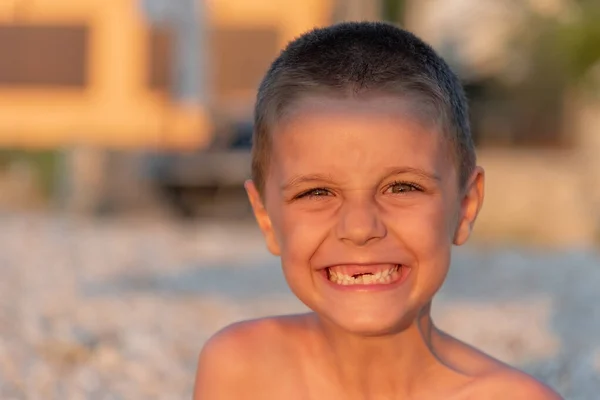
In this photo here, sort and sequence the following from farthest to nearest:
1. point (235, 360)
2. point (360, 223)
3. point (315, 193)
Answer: point (235, 360), point (315, 193), point (360, 223)

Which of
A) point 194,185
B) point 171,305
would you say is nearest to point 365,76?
point 171,305

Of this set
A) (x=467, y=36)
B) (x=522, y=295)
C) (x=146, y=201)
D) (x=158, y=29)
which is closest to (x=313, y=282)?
(x=522, y=295)

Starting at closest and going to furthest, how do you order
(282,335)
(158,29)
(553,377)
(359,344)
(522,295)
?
(359,344), (282,335), (553,377), (522,295), (158,29)

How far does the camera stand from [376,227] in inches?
93.1

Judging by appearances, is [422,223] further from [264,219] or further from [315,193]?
[264,219]

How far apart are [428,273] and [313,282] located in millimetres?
275

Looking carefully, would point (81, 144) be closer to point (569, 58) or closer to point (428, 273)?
point (569, 58)

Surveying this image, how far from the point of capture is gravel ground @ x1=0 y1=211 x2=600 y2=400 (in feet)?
14.3

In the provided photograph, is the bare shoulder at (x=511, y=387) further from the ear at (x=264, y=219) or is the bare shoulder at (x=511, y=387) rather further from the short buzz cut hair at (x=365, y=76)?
the ear at (x=264, y=219)

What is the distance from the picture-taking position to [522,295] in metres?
6.86

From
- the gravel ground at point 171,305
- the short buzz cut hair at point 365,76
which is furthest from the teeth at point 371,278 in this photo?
the gravel ground at point 171,305

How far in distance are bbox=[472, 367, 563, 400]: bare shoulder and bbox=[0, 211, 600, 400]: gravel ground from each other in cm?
157

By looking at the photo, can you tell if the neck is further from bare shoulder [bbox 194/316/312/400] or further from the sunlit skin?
bare shoulder [bbox 194/316/312/400]

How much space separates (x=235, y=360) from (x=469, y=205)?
76cm
